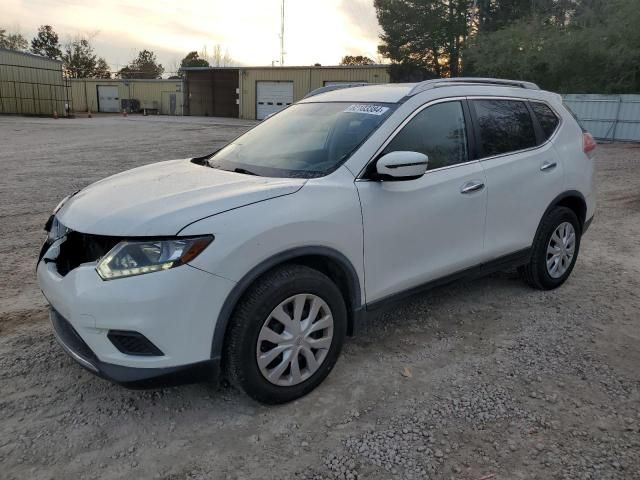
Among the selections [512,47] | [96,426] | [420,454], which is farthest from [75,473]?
[512,47]

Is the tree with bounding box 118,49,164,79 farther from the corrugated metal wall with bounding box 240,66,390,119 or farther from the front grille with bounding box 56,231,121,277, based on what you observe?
the front grille with bounding box 56,231,121,277

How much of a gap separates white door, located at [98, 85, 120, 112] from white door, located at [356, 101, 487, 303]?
54985 mm

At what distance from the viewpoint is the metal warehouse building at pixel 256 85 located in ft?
120

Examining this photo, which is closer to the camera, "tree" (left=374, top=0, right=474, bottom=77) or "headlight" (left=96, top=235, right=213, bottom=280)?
"headlight" (left=96, top=235, right=213, bottom=280)

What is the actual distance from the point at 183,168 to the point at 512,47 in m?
27.0

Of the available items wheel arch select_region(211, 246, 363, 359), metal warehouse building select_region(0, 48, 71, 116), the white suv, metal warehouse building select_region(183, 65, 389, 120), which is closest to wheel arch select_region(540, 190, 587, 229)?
the white suv

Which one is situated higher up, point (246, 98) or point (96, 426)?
point (246, 98)

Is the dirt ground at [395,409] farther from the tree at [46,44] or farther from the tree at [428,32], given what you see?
the tree at [46,44]

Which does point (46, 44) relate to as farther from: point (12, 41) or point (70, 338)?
point (70, 338)

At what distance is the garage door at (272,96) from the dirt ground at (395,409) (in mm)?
36787

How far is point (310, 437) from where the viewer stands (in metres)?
2.65

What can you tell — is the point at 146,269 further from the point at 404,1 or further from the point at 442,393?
the point at 404,1

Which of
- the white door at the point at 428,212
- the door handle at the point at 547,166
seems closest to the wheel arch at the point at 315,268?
the white door at the point at 428,212

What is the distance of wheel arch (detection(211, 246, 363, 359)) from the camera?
2.55 m
